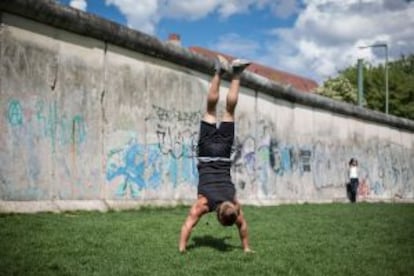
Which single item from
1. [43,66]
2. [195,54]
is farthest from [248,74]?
[43,66]

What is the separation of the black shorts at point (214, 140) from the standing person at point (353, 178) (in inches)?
698

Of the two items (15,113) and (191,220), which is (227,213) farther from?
(15,113)

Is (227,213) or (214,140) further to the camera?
(214,140)

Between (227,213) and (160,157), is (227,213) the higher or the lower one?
the lower one

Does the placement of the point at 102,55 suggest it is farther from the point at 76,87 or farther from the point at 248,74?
the point at 248,74

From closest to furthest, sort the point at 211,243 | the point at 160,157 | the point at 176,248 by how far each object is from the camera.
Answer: the point at 176,248
the point at 211,243
the point at 160,157

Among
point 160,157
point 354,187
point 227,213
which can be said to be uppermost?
point 160,157

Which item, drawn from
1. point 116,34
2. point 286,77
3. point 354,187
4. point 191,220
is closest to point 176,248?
point 191,220

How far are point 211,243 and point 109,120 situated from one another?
17.1 ft

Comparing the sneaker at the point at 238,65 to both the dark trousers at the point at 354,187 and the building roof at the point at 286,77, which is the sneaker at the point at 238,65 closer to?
the dark trousers at the point at 354,187

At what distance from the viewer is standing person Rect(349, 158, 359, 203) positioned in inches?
977

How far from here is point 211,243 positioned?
8.71 meters

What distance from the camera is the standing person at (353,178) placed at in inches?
977

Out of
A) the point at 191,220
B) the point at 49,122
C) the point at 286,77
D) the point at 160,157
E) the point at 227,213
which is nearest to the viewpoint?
the point at 227,213
